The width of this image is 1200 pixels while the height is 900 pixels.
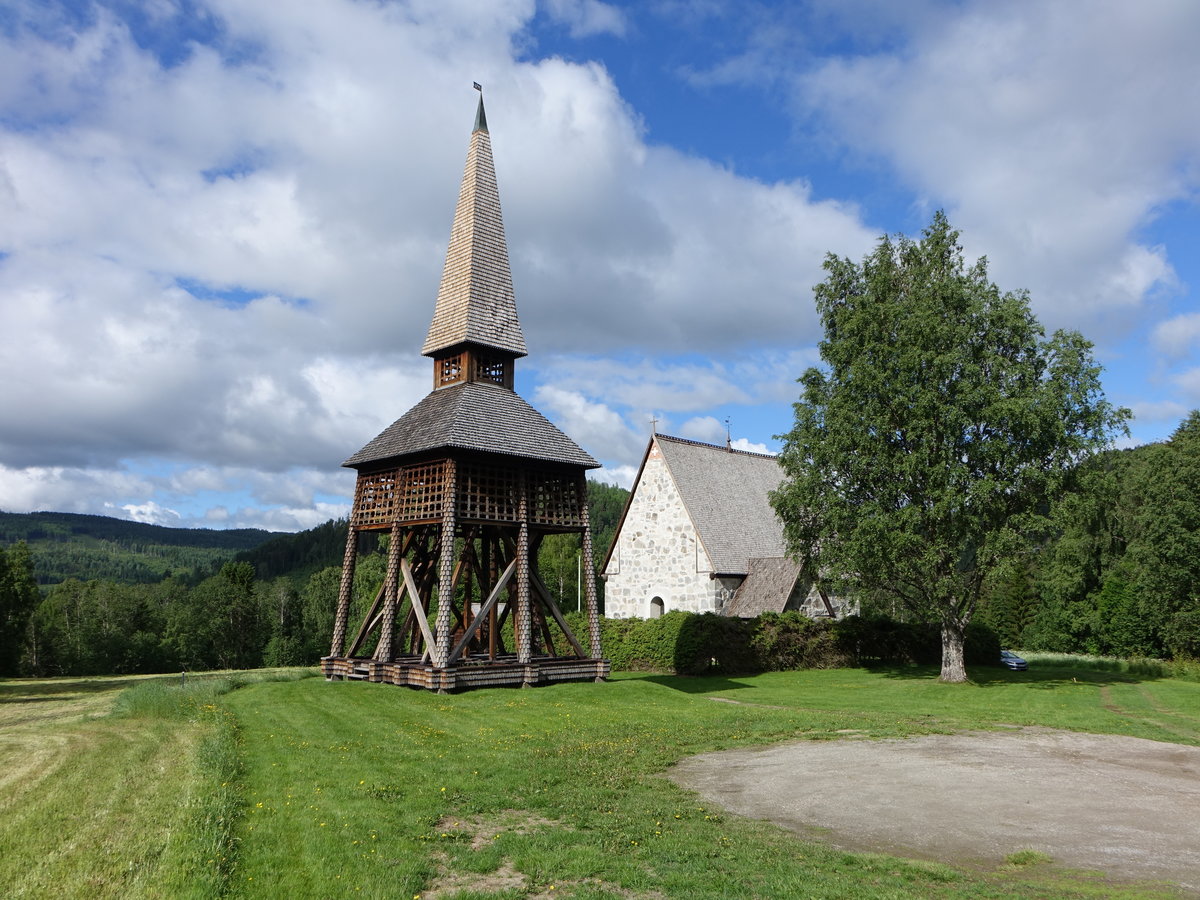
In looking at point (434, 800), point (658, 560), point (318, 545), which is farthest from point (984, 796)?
point (318, 545)

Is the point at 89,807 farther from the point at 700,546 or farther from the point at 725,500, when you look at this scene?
the point at 725,500

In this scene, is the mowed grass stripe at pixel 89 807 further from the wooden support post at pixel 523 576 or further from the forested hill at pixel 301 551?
the forested hill at pixel 301 551

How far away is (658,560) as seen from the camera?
135ft

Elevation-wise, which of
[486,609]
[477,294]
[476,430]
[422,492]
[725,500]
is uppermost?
[477,294]

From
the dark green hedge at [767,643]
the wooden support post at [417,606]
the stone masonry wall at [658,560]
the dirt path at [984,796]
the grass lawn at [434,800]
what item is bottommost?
the dirt path at [984,796]

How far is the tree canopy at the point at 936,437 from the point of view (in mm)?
25828

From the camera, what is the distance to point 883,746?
15.8m

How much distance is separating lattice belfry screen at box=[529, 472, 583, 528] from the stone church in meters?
13.4

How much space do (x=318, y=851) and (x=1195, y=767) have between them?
14.1 metres

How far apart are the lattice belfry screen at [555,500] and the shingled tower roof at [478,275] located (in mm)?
4566

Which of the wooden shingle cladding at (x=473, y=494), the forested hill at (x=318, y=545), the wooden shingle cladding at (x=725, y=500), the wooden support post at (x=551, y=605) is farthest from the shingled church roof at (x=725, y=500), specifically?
the forested hill at (x=318, y=545)

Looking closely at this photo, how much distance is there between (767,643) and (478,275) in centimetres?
1832

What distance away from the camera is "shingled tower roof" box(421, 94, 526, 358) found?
26703 millimetres

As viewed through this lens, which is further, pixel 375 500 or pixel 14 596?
pixel 14 596
